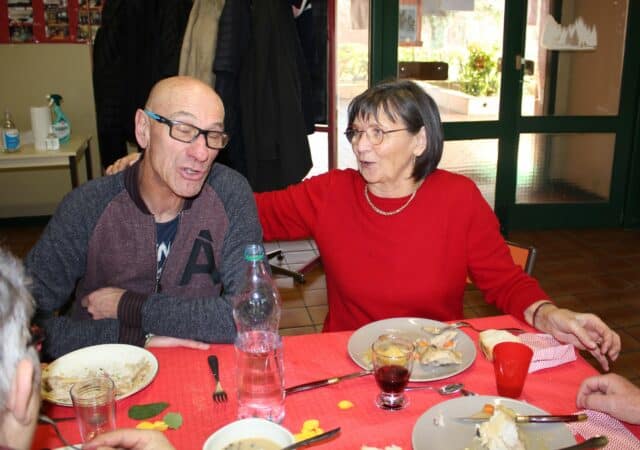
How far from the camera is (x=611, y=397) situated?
47.6 inches

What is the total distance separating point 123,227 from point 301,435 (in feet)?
2.93

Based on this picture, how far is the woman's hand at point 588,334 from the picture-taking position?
1.48 m

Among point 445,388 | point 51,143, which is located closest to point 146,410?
point 445,388

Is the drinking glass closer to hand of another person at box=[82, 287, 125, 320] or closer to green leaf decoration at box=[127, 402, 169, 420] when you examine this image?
green leaf decoration at box=[127, 402, 169, 420]

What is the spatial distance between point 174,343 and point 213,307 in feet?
0.46

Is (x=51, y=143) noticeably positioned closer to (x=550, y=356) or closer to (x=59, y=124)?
(x=59, y=124)

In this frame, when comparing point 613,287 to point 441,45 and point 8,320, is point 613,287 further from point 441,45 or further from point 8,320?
point 8,320

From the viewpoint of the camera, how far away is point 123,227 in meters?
1.75

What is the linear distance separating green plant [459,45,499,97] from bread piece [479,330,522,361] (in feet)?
11.7

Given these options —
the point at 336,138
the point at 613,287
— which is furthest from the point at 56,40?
the point at 613,287

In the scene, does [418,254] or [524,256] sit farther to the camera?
[524,256]

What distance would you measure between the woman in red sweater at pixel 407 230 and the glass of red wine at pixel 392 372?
596mm

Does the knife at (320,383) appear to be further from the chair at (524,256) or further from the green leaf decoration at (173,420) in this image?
the chair at (524,256)

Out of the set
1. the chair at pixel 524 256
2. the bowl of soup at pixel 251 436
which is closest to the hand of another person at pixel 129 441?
the bowl of soup at pixel 251 436
